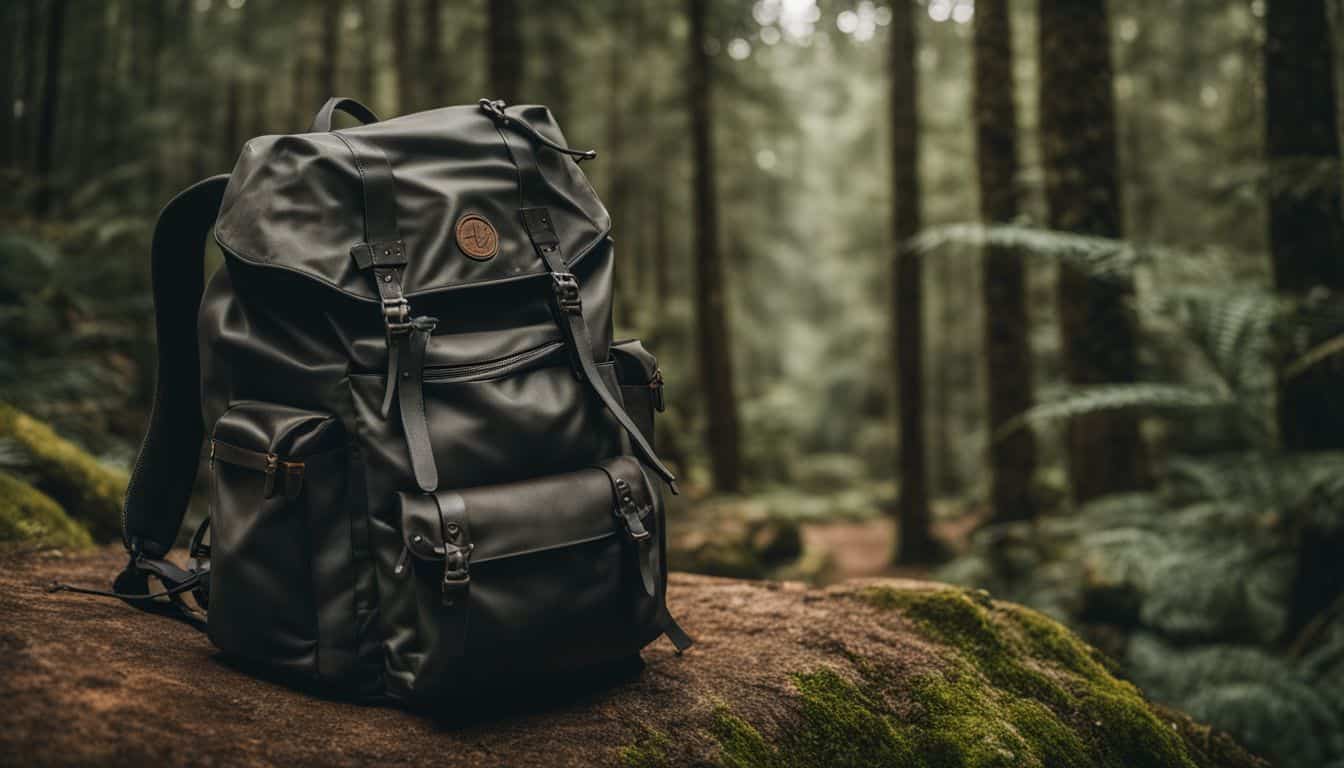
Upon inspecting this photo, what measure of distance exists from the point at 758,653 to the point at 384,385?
4.61ft

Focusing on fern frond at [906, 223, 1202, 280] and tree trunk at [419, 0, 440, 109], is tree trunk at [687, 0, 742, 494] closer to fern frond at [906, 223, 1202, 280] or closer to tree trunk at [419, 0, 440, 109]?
tree trunk at [419, 0, 440, 109]

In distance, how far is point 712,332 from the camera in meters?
14.9

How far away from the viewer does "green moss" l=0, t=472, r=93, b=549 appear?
3.15 m

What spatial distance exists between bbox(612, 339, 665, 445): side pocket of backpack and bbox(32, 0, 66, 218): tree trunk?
12169 mm

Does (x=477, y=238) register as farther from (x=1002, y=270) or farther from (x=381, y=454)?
(x=1002, y=270)

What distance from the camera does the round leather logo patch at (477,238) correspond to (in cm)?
230

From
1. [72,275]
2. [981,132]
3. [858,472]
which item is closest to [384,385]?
[72,275]

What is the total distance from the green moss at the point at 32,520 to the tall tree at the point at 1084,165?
6.55 meters

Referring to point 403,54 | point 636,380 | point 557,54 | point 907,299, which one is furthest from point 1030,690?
point 557,54

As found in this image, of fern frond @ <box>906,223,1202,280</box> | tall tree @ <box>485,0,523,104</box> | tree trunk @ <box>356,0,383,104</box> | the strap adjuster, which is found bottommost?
the strap adjuster

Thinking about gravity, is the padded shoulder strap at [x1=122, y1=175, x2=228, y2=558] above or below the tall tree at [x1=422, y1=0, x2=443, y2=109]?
below

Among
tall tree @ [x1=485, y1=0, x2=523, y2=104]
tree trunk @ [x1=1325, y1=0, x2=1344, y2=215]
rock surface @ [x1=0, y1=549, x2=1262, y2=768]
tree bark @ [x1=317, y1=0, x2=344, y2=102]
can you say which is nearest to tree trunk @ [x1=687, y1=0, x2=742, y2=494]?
tall tree @ [x1=485, y1=0, x2=523, y2=104]

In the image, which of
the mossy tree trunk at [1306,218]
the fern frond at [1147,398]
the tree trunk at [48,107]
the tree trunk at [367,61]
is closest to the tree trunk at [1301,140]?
the mossy tree trunk at [1306,218]

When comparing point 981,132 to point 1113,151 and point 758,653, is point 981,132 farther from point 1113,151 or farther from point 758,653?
point 758,653
